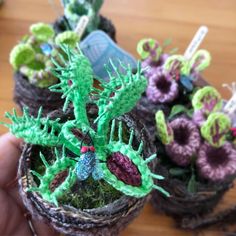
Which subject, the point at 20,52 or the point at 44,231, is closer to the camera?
the point at 44,231

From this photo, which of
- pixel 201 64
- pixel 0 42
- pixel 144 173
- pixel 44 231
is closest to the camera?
pixel 144 173

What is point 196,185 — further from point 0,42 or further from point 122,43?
point 0,42

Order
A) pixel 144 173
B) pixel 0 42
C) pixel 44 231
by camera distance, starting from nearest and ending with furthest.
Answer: pixel 144 173 < pixel 44 231 < pixel 0 42

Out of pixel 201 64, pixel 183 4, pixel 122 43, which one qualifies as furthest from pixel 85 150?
pixel 183 4

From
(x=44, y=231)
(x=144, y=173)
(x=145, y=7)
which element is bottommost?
(x=44, y=231)

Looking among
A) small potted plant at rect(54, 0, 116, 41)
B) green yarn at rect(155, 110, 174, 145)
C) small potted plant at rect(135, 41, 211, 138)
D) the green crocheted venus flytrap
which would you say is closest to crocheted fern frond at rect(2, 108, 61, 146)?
the green crocheted venus flytrap

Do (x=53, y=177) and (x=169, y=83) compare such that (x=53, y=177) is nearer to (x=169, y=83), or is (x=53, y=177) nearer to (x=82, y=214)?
(x=82, y=214)

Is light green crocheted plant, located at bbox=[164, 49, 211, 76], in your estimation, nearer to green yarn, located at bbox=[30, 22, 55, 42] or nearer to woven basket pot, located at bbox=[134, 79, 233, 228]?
woven basket pot, located at bbox=[134, 79, 233, 228]

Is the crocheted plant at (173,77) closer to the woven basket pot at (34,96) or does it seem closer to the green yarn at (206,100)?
the green yarn at (206,100)
